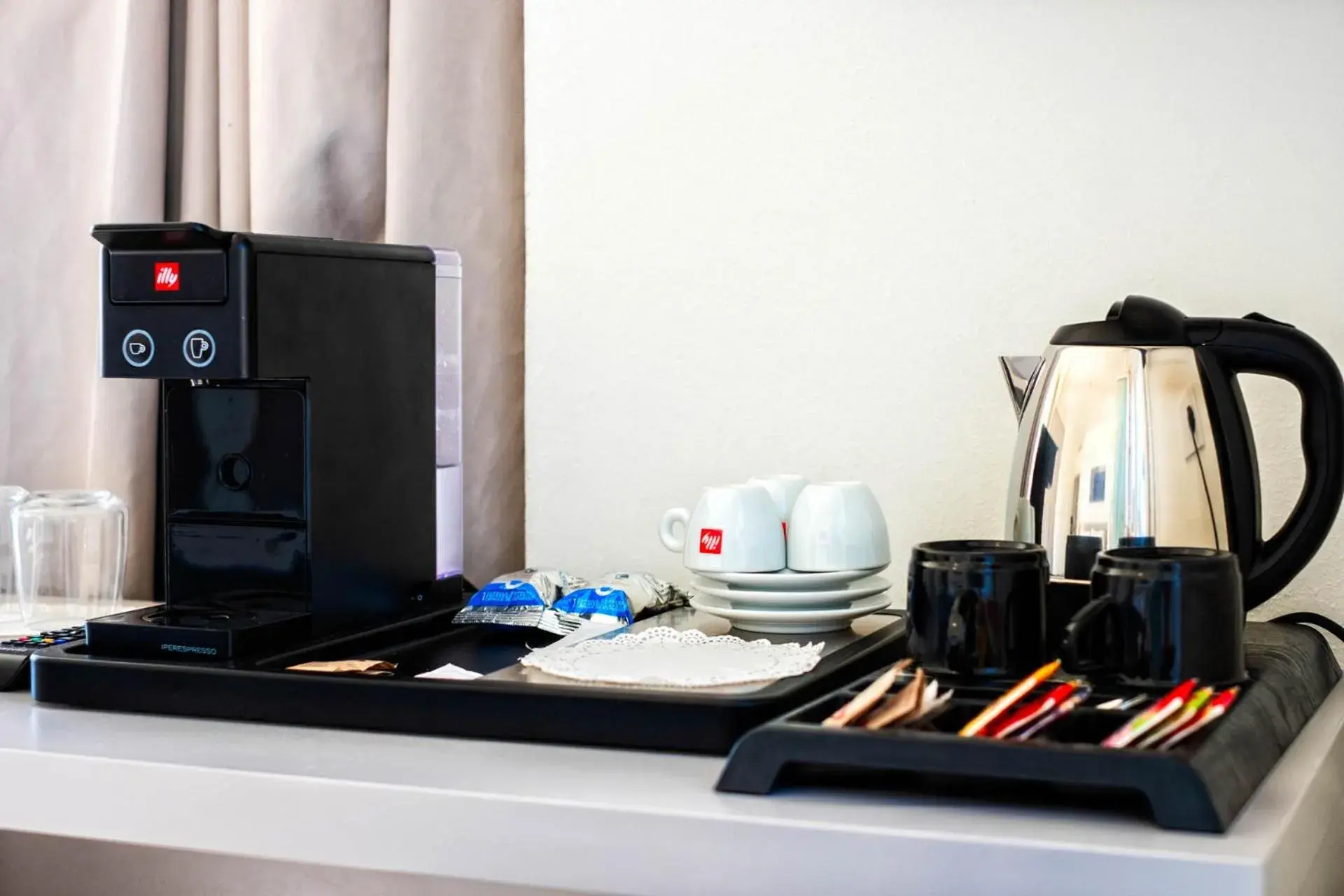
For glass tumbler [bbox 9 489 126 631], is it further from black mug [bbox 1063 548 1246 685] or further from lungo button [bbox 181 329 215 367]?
black mug [bbox 1063 548 1246 685]

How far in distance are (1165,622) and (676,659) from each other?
0.98 feet

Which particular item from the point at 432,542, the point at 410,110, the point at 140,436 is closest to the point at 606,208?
the point at 410,110

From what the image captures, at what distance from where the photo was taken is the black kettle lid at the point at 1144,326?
93 cm

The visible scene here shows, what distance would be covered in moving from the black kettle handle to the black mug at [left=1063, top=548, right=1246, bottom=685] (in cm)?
17

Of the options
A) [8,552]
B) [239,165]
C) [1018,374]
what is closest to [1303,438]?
[1018,374]

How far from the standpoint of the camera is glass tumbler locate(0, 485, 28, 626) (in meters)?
1.35

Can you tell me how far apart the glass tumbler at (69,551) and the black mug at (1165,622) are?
2.91ft

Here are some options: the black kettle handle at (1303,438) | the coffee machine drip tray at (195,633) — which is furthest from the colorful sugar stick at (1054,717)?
the coffee machine drip tray at (195,633)

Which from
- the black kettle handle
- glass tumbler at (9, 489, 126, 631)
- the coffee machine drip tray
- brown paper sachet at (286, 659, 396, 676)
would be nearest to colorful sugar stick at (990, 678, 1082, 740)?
the black kettle handle

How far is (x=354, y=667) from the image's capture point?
0.90 meters

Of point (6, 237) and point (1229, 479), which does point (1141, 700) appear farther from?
point (6, 237)

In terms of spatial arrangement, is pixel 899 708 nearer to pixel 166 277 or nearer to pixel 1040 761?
pixel 1040 761

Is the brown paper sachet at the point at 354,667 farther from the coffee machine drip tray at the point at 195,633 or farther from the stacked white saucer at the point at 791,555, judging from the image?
the stacked white saucer at the point at 791,555

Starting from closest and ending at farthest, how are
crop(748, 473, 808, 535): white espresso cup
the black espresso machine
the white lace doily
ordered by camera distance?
the white lace doily
the black espresso machine
crop(748, 473, 808, 535): white espresso cup
